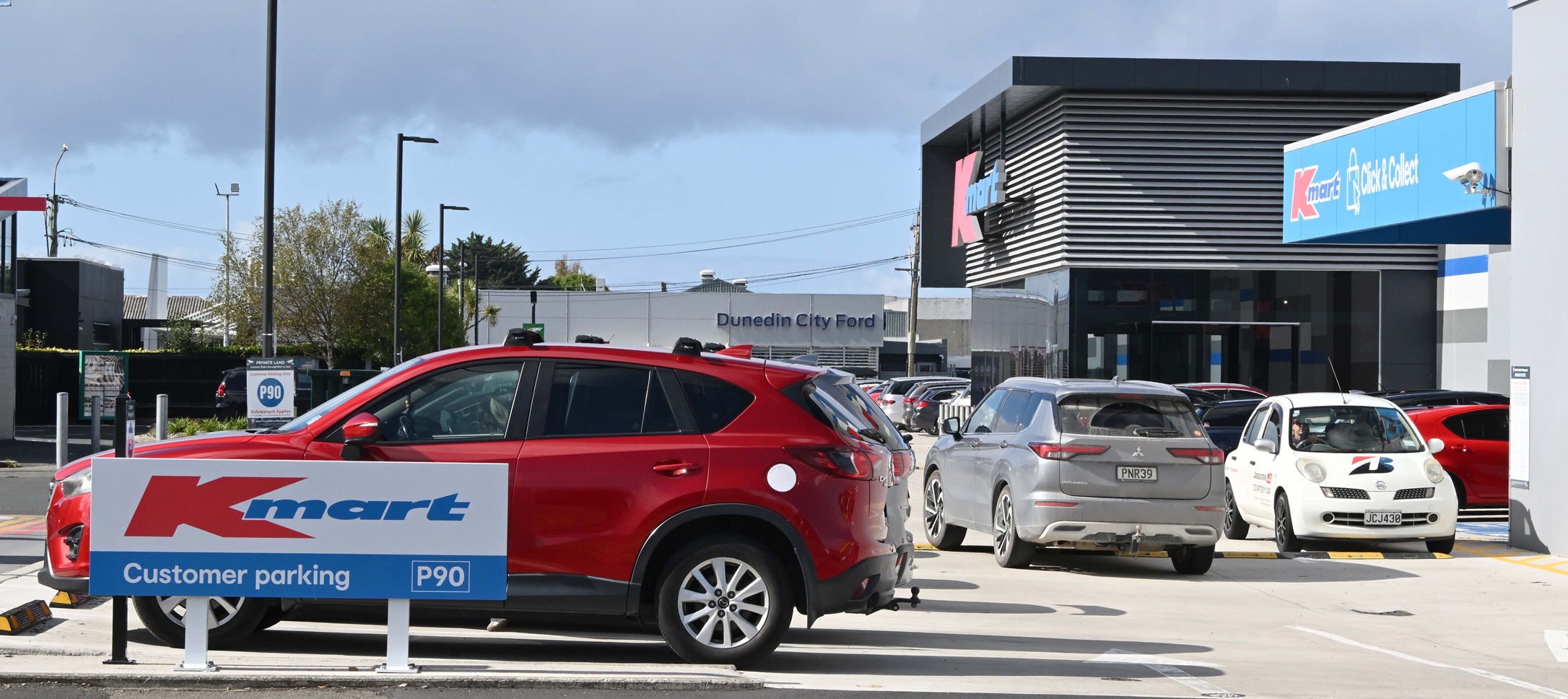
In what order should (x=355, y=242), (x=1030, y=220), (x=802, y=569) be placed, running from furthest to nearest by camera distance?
1. (x=355, y=242)
2. (x=1030, y=220)
3. (x=802, y=569)

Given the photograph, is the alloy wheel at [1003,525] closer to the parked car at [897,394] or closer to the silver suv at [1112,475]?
the silver suv at [1112,475]

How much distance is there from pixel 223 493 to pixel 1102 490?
7802 mm

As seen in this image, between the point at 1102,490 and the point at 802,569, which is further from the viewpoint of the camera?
the point at 1102,490

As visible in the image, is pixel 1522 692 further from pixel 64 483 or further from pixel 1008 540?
pixel 64 483

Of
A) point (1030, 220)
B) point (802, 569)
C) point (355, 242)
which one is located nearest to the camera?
point (802, 569)

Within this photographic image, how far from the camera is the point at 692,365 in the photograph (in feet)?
25.6

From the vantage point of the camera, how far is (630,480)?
743 centimetres

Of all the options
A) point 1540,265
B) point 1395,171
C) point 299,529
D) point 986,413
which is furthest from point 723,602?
point 1395,171

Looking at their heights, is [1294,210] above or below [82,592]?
above

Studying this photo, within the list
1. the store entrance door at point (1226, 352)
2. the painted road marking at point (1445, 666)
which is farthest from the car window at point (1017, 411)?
the store entrance door at point (1226, 352)

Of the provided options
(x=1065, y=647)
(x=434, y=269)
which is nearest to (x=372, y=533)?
(x=1065, y=647)

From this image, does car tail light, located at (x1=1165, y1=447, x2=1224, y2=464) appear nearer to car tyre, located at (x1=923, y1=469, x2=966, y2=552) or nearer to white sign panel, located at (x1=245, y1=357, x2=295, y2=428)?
car tyre, located at (x1=923, y1=469, x2=966, y2=552)

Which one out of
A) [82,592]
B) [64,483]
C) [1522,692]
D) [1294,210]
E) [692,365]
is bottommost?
[1522,692]

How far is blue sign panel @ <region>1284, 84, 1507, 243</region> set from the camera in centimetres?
1775
